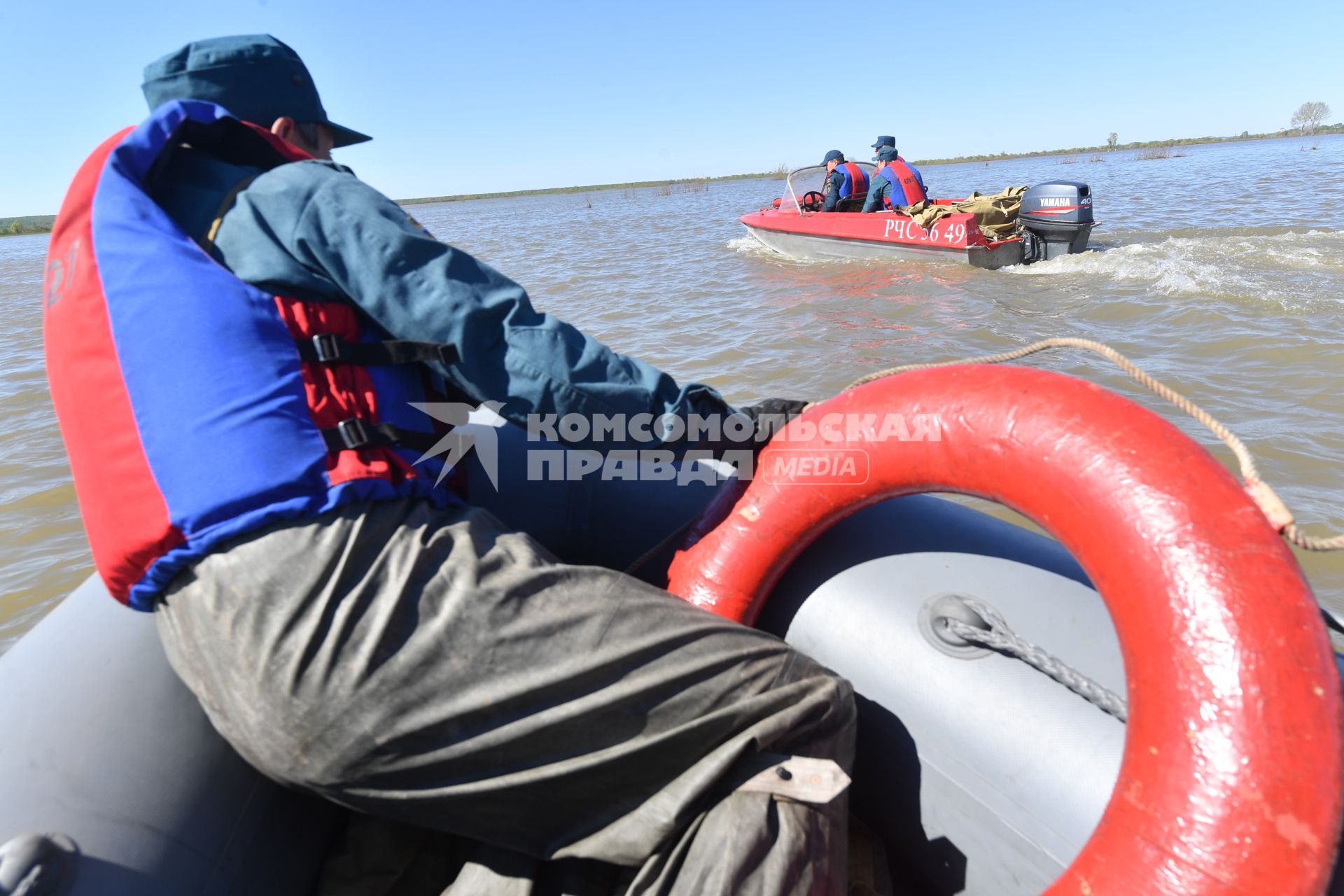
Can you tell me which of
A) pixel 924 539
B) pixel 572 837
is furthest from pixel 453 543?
pixel 924 539

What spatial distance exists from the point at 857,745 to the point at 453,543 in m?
0.92

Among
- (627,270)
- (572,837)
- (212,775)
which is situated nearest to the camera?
(572,837)

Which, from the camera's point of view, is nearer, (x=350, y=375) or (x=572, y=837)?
(x=572, y=837)

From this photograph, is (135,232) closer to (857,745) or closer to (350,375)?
(350,375)

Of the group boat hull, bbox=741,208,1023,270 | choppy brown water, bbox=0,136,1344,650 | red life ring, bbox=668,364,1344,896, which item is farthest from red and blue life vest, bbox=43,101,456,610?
boat hull, bbox=741,208,1023,270

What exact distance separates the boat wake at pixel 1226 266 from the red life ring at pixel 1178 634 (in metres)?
6.11

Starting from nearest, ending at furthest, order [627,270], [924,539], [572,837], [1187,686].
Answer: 1. [1187,686]
2. [572,837]
3. [924,539]
4. [627,270]

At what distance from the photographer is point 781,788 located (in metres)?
1.02

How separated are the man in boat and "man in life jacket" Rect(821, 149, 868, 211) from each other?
391 inches

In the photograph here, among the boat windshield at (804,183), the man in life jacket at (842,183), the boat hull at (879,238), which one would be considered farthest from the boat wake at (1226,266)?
the boat windshield at (804,183)

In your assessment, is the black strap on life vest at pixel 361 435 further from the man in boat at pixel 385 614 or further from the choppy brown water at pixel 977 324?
the choppy brown water at pixel 977 324

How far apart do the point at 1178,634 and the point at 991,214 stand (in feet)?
28.5

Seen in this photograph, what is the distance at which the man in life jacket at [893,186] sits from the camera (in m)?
9.42

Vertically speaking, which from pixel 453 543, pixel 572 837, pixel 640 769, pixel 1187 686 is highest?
pixel 453 543
